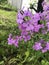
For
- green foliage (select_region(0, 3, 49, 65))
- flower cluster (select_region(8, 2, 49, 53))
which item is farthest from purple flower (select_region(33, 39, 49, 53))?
green foliage (select_region(0, 3, 49, 65))

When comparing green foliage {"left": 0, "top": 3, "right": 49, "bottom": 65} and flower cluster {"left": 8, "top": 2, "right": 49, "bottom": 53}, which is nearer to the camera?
flower cluster {"left": 8, "top": 2, "right": 49, "bottom": 53}

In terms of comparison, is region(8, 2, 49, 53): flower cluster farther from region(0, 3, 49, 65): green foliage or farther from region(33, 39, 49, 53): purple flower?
region(0, 3, 49, 65): green foliage

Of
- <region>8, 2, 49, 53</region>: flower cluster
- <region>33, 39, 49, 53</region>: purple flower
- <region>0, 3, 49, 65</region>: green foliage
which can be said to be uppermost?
<region>8, 2, 49, 53</region>: flower cluster

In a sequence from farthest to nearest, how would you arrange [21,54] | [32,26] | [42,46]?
[21,54]
[42,46]
[32,26]

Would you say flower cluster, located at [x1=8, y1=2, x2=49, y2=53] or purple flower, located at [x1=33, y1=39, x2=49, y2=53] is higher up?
flower cluster, located at [x1=8, y1=2, x2=49, y2=53]

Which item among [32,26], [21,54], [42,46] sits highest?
[32,26]

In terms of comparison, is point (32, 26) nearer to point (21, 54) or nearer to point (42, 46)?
point (42, 46)

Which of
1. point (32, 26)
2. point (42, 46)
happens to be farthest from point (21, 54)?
point (32, 26)

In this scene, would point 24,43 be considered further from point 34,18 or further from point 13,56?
point 34,18

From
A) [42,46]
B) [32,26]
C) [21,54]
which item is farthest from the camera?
[21,54]

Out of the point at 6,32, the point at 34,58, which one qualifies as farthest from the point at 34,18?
the point at 6,32

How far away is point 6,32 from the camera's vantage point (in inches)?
158

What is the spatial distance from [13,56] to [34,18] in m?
0.84

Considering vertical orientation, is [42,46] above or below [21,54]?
above
